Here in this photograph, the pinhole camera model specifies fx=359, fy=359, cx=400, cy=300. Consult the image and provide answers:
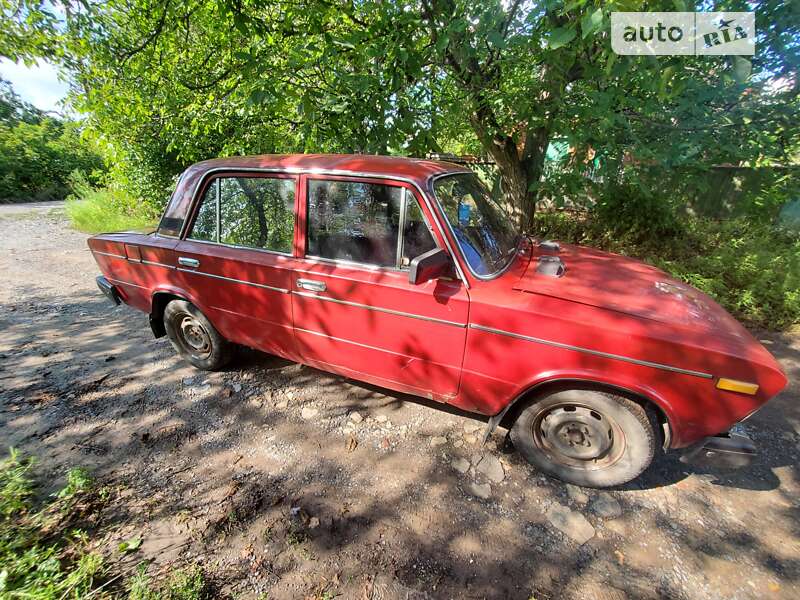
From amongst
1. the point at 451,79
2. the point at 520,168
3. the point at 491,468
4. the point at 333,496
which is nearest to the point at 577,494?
the point at 491,468

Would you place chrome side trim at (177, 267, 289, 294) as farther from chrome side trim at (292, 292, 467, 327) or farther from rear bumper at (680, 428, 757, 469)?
rear bumper at (680, 428, 757, 469)

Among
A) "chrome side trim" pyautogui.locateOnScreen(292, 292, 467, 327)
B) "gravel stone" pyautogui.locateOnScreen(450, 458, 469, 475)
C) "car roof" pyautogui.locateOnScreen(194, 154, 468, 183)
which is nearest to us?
"chrome side trim" pyautogui.locateOnScreen(292, 292, 467, 327)

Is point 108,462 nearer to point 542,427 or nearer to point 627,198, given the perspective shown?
point 542,427

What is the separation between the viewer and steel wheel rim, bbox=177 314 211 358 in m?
3.50

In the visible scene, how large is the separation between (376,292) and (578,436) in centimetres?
167

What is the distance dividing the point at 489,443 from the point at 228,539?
184cm

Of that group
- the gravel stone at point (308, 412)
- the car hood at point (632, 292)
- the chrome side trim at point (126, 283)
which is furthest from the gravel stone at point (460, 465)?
the chrome side trim at point (126, 283)

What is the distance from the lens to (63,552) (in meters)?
1.89

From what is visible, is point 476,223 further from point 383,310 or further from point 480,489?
point 480,489

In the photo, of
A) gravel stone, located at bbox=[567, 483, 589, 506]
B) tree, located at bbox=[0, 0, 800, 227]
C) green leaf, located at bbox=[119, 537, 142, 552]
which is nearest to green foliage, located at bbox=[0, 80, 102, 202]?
tree, located at bbox=[0, 0, 800, 227]

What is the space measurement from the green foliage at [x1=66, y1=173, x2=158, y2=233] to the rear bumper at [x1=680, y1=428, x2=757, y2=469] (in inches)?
437

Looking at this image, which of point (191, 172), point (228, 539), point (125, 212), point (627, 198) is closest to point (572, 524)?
point (228, 539)

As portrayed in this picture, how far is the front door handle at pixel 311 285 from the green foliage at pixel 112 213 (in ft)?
28.8

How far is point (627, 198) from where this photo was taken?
6.50 m
